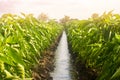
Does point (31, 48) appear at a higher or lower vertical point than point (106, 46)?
lower

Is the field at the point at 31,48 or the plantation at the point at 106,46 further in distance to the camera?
the plantation at the point at 106,46

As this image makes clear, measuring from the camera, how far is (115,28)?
252 inches

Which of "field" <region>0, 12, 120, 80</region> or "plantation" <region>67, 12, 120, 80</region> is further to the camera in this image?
"plantation" <region>67, 12, 120, 80</region>

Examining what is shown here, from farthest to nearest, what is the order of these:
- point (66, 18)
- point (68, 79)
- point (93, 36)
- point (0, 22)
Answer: point (66, 18) < point (68, 79) < point (93, 36) < point (0, 22)

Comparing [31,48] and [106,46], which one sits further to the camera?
[31,48]

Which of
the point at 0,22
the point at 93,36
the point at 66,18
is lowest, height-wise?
the point at 66,18

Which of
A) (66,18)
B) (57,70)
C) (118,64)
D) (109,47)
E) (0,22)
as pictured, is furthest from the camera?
(66,18)

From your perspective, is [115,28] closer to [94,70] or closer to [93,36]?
[93,36]

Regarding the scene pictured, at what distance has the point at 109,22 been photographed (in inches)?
278

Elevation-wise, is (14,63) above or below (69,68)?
above

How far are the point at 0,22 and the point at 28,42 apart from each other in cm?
80

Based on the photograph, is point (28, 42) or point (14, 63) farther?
point (28, 42)

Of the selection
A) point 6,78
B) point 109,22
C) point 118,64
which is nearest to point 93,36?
point 109,22

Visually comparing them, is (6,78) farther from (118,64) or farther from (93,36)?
(93,36)
